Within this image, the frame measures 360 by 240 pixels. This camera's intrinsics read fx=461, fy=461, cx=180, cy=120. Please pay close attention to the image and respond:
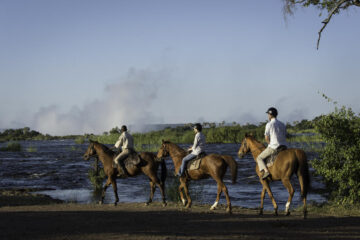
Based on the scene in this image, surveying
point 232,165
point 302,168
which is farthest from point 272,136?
point 232,165

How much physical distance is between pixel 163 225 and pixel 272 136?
13.4ft

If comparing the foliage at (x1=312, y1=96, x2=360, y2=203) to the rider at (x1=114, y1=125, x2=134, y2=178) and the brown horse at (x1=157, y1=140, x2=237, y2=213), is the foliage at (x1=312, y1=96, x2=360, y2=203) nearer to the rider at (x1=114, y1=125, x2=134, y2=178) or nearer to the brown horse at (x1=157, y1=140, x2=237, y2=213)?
the brown horse at (x1=157, y1=140, x2=237, y2=213)

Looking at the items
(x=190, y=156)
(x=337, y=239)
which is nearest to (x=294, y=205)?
(x=190, y=156)

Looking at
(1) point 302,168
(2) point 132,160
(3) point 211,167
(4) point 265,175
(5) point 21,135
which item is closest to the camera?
(1) point 302,168

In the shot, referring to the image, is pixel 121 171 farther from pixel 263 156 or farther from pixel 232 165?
pixel 263 156

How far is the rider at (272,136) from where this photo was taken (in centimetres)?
1276

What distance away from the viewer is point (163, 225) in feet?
36.0

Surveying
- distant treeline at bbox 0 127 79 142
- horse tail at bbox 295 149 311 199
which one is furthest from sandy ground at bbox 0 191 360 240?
distant treeline at bbox 0 127 79 142

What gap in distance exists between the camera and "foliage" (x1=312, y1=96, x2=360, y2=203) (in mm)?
16062

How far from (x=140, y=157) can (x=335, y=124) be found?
23.0 ft

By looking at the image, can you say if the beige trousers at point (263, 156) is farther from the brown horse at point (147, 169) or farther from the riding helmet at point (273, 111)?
the brown horse at point (147, 169)

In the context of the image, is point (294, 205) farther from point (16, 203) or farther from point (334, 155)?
point (16, 203)

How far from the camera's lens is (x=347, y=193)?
1712 cm

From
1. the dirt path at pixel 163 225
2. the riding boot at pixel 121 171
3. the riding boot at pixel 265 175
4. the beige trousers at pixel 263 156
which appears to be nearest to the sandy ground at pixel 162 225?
the dirt path at pixel 163 225
